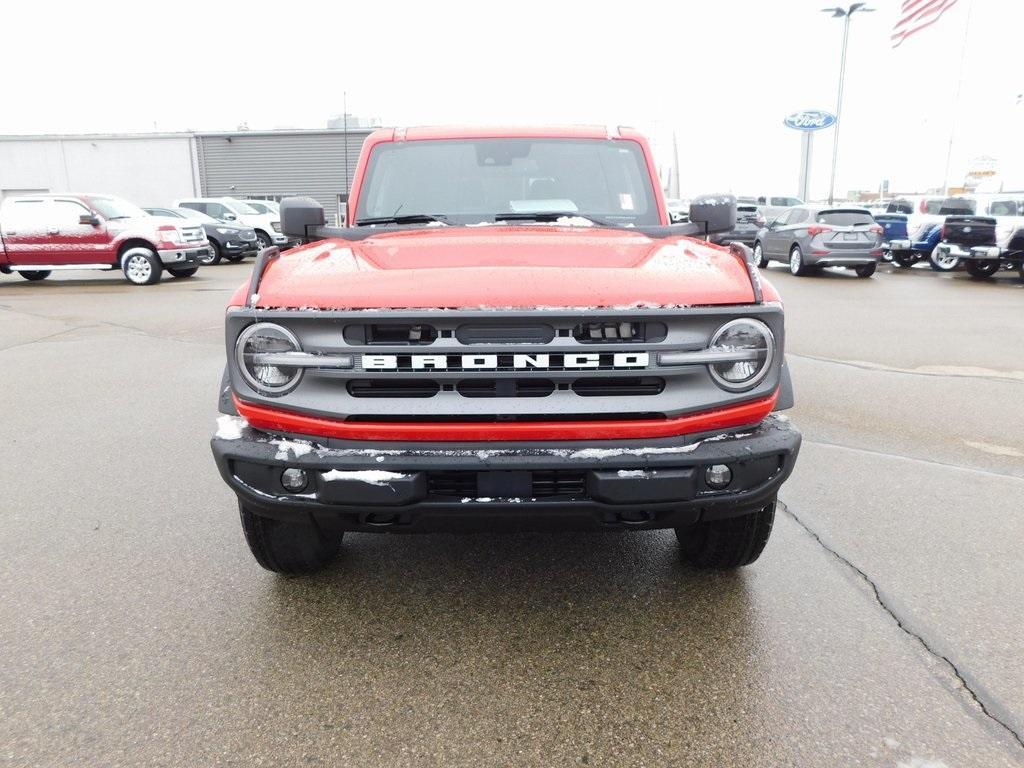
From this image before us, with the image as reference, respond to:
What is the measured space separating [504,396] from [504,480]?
0.26 m

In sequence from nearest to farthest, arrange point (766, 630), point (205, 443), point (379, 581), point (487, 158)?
point (766, 630) < point (379, 581) < point (487, 158) < point (205, 443)

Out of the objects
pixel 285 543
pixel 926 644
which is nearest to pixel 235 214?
pixel 285 543

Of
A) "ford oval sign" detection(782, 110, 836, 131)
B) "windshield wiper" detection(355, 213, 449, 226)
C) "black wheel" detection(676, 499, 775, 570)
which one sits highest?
"ford oval sign" detection(782, 110, 836, 131)

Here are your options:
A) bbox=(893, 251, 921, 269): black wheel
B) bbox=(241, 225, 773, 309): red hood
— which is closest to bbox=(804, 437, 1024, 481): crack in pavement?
bbox=(241, 225, 773, 309): red hood

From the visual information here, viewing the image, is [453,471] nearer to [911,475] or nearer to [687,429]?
[687,429]

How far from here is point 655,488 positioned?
2281 mm

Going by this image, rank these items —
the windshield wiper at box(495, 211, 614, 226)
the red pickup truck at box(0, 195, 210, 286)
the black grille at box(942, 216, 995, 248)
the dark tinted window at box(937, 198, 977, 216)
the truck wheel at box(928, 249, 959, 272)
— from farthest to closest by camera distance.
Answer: the dark tinted window at box(937, 198, 977, 216) → the truck wheel at box(928, 249, 959, 272) → the black grille at box(942, 216, 995, 248) → the red pickup truck at box(0, 195, 210, 286) → the windshield wiper at box(495, 211, 614, 226)

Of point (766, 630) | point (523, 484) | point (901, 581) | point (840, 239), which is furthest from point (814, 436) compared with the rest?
point (840, 239)

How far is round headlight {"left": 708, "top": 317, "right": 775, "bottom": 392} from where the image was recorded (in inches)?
95.0

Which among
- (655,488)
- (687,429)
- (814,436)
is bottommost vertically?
(814,436)

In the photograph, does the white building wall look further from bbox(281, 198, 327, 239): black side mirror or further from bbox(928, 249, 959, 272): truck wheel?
bbox(281, 198, 327, 239): black side mirror

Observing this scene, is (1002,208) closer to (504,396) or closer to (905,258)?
(905,258)

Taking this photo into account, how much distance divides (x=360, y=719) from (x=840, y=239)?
1621 cm

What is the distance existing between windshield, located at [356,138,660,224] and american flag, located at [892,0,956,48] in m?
27.0
